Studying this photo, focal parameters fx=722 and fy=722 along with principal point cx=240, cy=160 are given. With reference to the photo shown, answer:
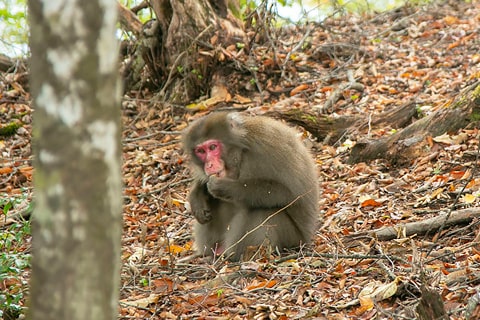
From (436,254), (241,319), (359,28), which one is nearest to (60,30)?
(241,319)

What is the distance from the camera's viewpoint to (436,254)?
5.33 meters

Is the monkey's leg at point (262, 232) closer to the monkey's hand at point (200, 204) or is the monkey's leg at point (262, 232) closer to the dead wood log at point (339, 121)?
the monkey's hand at point (200, 204)

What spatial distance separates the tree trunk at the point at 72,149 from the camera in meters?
2.08

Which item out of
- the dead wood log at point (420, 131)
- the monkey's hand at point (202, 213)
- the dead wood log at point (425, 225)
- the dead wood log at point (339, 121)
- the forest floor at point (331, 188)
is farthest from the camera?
the dead wood log at point (339, 121)

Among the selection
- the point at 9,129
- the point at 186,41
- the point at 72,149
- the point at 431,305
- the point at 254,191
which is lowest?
the point at 431,305

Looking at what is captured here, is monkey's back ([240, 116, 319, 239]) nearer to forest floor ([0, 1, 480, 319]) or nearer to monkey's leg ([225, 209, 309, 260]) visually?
monkey's leg ([225, 209, 309, 260])

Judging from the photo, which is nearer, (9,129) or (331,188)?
(331,188)

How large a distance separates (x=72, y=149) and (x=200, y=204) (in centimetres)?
460

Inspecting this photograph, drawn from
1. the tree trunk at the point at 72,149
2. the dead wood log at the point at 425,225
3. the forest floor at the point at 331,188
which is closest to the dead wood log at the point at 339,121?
the forest floor at the point at 331,188

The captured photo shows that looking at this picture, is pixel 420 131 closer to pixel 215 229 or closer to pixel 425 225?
pixel 425 225

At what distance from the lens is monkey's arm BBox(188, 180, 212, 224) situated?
21.7 feet

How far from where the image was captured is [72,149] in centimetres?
210

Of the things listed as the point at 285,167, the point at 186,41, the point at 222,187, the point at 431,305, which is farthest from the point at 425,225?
the point at 186,41

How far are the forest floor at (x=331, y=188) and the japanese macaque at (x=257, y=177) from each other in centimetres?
24
